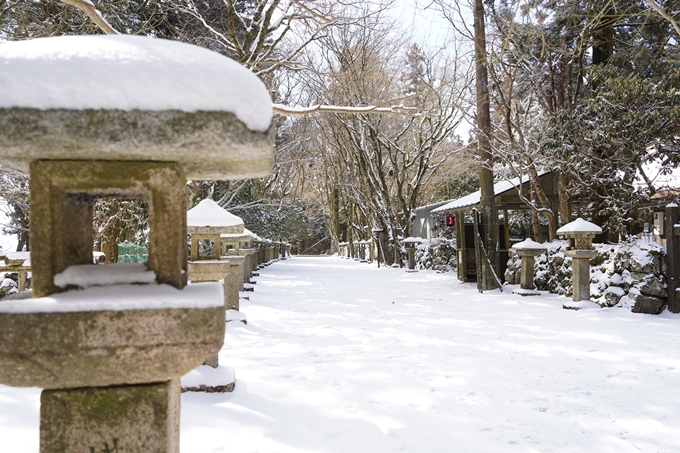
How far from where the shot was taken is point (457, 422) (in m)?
3.43

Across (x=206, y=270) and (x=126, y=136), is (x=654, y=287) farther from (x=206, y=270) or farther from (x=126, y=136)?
(x=126, y=136)

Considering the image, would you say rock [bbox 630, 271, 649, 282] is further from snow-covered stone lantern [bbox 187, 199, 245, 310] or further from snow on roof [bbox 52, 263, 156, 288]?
snow on roof [bbox 52, 263, 156, 288]

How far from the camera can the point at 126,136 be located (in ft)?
4.96

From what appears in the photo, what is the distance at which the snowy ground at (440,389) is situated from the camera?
122 inches

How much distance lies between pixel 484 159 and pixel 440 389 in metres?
9.03

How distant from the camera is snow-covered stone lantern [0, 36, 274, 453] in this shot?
148 cm

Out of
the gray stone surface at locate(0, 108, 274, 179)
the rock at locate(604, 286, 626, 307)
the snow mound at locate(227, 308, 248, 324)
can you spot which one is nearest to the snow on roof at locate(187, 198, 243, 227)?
the snow mound at locate(227, 308, 248, 324)

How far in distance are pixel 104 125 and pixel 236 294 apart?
5.99m

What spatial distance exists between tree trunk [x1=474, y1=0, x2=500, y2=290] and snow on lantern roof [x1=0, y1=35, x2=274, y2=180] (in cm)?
1069

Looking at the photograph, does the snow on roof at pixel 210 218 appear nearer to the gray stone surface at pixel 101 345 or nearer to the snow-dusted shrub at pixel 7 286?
the gray stone surface at pixel 101 345

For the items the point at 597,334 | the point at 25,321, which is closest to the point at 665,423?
the point at 597,334

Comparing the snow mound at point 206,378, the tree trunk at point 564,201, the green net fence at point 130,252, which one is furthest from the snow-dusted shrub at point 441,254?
the snow mound at point 206,378

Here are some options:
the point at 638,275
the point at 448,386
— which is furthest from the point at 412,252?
the point at 448,386

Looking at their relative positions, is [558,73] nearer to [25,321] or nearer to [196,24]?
[196,24]
